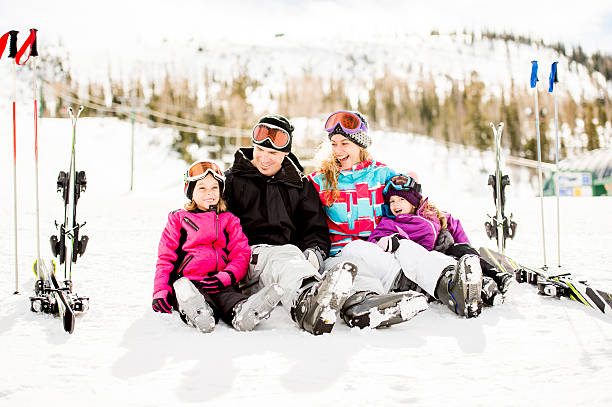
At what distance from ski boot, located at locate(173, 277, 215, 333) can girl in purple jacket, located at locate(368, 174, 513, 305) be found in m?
1.08

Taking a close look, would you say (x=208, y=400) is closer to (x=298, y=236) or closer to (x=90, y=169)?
(x=298, y=236)

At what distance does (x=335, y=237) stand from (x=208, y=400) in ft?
5.71

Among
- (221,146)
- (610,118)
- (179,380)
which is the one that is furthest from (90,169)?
(610,118)

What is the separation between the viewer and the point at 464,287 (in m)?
2.29

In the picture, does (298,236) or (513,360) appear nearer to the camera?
(513,360)

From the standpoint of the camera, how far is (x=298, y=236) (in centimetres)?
295

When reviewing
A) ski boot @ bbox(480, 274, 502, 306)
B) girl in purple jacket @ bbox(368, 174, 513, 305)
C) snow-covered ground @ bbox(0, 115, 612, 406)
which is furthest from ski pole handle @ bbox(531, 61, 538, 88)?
ski boot @ bbox(480, 274, 502, 306)

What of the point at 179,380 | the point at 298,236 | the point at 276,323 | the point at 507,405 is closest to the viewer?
the point at 507,405

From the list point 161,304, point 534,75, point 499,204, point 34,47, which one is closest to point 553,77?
point 534,75

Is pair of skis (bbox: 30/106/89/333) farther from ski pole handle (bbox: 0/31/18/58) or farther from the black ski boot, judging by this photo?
the black ski boot

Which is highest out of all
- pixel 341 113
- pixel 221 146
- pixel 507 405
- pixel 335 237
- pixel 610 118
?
pixel 610 118

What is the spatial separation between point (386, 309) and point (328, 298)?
268 millimetres

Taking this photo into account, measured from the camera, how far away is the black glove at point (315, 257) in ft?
8.56

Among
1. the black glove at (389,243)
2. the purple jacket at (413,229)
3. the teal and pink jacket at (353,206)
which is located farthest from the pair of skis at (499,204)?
the black glove at (389,243)
